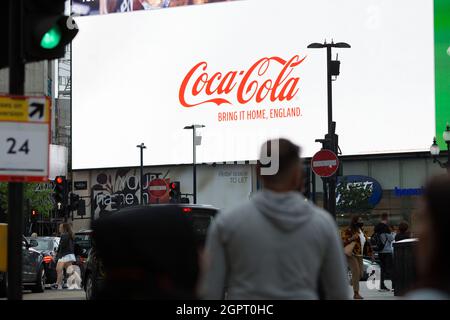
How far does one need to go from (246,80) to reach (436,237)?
65821 millimetres

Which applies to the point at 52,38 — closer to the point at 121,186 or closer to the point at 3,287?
the point at 3,287

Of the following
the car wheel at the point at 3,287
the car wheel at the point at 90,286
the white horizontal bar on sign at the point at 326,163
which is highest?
the white horizontal bar on sign at the point at 326,163

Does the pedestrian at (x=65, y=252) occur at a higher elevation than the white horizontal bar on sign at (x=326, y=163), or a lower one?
lower

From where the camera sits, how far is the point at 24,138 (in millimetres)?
7637

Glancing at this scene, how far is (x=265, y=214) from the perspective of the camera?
478 centimetres

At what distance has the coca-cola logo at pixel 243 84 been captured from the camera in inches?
2630

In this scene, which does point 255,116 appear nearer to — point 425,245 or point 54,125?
point 54,125

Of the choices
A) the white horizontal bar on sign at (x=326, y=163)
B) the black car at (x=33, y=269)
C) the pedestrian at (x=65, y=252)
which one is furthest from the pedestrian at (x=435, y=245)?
the white horizontal bar on sign at (x=326, y=163)

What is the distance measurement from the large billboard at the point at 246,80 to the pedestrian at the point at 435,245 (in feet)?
200

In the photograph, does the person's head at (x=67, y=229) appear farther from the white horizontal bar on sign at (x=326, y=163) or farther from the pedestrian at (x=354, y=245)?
the pedestrian at (x=354, y=245)

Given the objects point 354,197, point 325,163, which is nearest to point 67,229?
point 325,163

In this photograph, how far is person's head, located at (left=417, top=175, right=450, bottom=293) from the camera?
2994 millimetres

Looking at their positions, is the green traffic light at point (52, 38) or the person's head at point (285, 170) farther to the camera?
the green traffic light at point (52, 38)

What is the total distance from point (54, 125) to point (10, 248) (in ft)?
269
